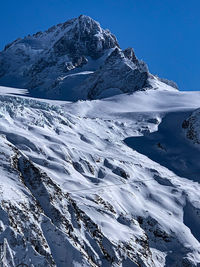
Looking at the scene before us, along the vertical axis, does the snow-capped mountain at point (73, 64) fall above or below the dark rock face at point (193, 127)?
above

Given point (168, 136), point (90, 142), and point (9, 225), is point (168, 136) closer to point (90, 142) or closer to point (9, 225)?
point (90, 142)

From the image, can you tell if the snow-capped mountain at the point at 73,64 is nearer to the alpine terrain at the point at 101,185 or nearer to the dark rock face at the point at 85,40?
the dark rock face at the point at 85,40

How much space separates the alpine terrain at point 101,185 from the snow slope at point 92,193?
7 cm

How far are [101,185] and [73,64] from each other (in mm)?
105188

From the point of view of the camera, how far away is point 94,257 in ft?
85.4

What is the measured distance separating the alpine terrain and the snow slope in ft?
0.24

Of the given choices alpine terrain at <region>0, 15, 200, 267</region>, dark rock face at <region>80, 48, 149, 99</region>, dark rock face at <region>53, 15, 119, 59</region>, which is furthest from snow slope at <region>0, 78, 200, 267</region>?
dark rock face at <region>53, 15, 119, 59</region>

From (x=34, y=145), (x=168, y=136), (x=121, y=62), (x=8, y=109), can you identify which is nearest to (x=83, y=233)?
(x=34, y=145)

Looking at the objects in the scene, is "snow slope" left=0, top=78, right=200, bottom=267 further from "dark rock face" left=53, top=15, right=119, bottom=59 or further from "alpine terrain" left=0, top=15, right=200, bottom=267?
"dark rock face" left=53, top=15, right=119, bottom=59

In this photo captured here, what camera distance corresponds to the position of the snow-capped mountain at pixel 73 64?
101 metres

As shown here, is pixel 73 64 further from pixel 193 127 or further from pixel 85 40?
pixel 193 127

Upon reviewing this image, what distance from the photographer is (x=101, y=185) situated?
3519 cm

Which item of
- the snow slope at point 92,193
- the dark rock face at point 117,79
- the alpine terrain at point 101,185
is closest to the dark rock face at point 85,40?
the dark rock face at point 117,79

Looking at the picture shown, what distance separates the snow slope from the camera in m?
24.8
